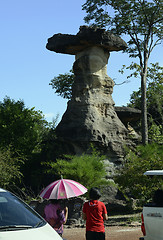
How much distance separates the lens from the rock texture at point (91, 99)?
21.0m

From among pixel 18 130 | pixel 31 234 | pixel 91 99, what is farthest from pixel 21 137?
pixel 31 234

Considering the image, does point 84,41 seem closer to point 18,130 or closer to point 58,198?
point 18,130

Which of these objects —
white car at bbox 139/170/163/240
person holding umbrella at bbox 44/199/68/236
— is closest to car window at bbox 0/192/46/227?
person holding umbrella at bbox 44/199/68/236

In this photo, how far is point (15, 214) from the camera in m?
5.14

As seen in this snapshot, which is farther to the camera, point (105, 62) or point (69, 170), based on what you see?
point (105, 62)

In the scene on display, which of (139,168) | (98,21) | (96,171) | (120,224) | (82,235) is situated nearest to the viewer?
(82,235)

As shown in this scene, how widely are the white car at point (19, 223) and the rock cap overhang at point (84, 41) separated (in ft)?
58.6

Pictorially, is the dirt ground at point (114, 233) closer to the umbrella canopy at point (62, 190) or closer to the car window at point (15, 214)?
the umbrella canopy at point (62, 190)

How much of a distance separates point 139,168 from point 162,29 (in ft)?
48.8

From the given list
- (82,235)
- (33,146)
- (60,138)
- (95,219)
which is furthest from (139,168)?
(33,146)

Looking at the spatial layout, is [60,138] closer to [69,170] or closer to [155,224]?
[69,170]

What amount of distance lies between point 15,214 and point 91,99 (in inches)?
681

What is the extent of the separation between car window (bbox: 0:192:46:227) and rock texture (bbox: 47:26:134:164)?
49.7 feet

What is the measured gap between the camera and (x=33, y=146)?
24.3 m
